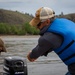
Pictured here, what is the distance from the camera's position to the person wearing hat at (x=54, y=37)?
479cm

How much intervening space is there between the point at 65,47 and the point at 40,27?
0.38 m

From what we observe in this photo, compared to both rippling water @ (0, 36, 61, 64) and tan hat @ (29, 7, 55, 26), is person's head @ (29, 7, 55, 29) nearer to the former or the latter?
tan hat @ (29, 7, 55, 26)

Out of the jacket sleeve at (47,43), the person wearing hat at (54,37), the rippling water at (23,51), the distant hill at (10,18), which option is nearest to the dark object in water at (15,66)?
the person wearing hat at (54,37)

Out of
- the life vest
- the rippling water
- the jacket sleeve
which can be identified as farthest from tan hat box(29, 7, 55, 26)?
the rippling water

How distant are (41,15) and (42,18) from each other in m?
0.04

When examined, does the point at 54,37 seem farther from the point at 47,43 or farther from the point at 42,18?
the point at 42,18

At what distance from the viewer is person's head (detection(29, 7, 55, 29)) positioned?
16.2 ft

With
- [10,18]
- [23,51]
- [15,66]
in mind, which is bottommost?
[10,18]

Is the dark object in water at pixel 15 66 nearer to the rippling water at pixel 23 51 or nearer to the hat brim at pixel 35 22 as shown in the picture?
the hat brim at pixel 35 22

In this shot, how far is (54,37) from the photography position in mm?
4773

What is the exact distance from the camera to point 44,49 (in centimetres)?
478

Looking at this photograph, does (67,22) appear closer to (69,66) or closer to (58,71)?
(69,66)

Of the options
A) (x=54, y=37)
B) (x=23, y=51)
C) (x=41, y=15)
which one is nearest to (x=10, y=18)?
(x=23, y=51)

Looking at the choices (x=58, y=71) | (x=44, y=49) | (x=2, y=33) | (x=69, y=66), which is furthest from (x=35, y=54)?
(x=2, y=33)
